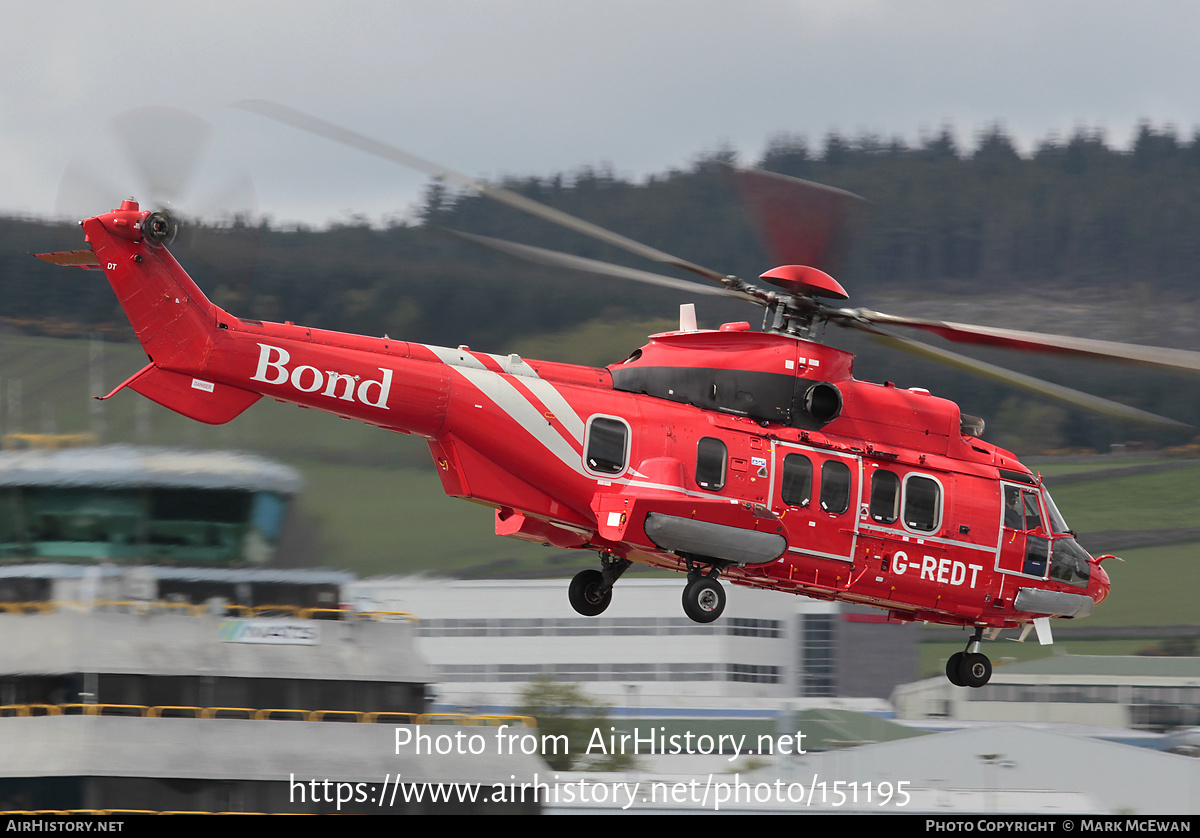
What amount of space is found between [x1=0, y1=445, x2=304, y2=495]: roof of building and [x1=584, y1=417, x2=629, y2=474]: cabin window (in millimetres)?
7817

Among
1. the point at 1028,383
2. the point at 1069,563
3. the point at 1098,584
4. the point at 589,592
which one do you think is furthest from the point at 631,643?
the point at 1028,383

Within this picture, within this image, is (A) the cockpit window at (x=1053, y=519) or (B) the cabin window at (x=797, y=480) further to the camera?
(A) the cockpit window at (x=1053, y=519)

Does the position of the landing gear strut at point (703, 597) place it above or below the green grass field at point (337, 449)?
below

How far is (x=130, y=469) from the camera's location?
63.0 ft

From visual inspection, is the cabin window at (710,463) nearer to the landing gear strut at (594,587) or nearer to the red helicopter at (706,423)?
the red helicopter at (706,423)

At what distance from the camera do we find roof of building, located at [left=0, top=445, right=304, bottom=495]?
18938 millimetres

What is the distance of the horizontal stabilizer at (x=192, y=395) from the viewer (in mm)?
12891

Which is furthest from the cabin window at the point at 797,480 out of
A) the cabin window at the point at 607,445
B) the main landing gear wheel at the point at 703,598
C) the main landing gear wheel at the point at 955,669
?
the main landing gear wheel at the point at 955,669

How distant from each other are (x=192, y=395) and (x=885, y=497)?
Result: 791 centimetres

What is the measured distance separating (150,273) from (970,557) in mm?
10021

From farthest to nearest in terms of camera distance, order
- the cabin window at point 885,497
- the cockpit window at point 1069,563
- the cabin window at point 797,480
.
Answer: the cockpit window at point 1069,563 < the cabin window at point 885,497 < the cabin window at point 797,480

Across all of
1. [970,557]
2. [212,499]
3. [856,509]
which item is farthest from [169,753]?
[970,557]

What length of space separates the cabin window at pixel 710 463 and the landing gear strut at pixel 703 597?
100 centimetres

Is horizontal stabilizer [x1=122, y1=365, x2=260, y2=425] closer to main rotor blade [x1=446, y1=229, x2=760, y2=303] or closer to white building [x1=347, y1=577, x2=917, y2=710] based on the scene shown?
main rotor blade [x1=446, y1=229, x2=760, y2=303]
